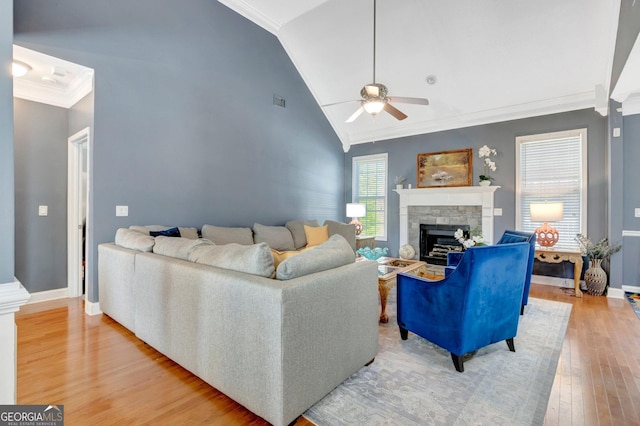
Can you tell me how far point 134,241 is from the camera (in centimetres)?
272

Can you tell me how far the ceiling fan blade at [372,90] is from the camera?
3.31 m

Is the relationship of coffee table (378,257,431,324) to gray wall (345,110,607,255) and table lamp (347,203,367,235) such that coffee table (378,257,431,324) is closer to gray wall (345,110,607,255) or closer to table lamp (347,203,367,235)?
table lamp (347,203,367,235)

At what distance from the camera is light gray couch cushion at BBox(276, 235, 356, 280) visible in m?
1.58

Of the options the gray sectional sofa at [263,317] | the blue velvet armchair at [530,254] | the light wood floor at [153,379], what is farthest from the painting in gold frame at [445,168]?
the gray sectional sofa at [263,317]

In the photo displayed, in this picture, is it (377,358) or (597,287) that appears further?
(597,287)

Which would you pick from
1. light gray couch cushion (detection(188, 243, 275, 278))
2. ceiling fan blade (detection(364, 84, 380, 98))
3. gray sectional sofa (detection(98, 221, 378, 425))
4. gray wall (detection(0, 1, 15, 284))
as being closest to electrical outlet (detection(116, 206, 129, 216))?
gray sectional sofa (detection(98, 221, 378, 425))

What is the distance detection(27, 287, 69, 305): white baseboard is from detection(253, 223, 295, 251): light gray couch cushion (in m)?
2.50

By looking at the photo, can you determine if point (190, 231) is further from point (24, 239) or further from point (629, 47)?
point (629, 47)

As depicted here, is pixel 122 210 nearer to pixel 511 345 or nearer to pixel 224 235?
pixel 224 235

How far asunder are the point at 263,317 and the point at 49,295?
12.7ft

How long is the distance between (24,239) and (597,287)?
7.36m

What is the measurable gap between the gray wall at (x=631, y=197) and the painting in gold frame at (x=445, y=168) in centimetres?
196

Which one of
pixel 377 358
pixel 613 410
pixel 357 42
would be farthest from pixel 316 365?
pixel 357 42

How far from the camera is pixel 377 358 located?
7.57 feet
